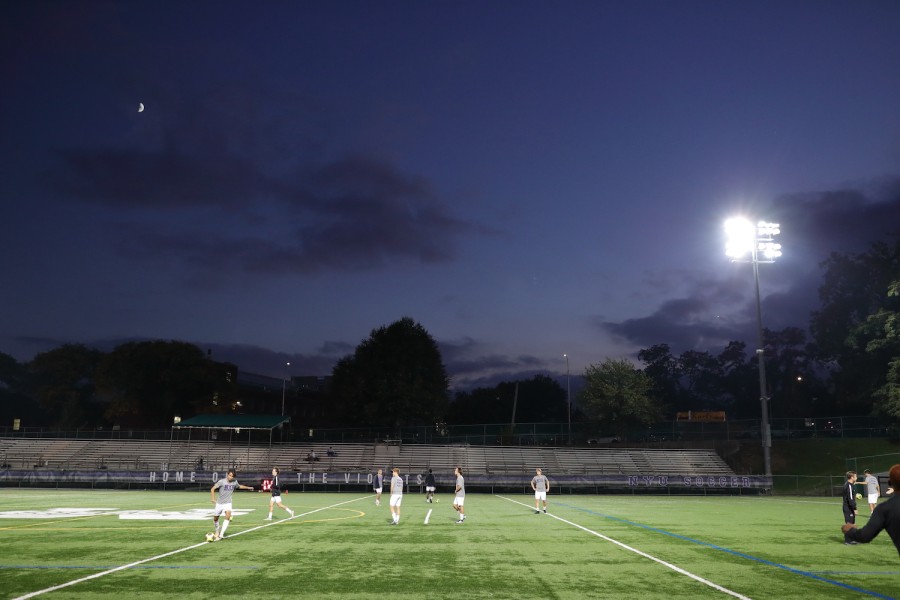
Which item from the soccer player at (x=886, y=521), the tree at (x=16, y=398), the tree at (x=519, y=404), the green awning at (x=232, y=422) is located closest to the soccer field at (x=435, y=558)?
the soccer player at (x=886, y=521)

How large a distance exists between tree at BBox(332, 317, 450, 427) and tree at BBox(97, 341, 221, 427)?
59.4 ft

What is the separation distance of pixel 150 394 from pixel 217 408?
8.32 metres

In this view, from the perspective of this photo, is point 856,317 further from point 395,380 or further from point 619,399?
point 395,380

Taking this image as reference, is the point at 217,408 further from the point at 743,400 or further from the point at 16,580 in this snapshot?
the point at 743,400

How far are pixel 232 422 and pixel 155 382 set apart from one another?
2652 centimetres

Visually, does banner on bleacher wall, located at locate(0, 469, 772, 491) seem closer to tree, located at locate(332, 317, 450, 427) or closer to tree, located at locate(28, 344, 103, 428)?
tree, located at locate(332, 317, 450, 427)

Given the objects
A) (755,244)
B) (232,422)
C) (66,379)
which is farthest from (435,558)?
(66,379)

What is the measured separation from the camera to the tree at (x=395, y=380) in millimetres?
72625

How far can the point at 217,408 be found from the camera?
8338 cm

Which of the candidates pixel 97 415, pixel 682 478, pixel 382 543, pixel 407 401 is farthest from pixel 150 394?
pixel 382 543

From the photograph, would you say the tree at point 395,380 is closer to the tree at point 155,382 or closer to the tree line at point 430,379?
the tree line at point 430,379

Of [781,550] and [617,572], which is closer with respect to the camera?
[617,572]

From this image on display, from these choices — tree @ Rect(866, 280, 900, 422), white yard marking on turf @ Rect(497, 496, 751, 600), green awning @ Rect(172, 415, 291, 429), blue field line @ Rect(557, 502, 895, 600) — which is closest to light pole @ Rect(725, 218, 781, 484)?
tree @ Rect(866, 280, 900, 422)

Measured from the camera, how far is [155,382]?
81.2 m
